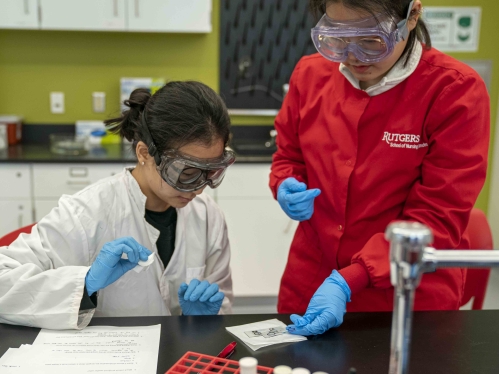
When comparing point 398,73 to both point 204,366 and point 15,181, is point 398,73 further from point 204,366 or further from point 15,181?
point 15,181

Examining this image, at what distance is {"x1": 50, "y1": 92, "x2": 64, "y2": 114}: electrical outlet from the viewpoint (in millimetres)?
3609

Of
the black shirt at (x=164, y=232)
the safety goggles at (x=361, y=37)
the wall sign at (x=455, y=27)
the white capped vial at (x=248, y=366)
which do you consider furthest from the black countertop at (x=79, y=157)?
the white capped vial at (x=248, y=366)

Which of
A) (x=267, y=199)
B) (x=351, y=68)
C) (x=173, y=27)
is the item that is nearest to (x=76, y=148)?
(x=173, y=27)

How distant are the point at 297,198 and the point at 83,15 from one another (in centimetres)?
227

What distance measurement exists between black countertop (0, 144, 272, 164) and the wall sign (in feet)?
5.07

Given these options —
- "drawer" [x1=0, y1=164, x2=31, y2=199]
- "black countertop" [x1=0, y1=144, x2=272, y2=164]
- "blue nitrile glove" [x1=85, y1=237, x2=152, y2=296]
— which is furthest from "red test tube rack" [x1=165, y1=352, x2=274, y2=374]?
"drawer" [x1=0, y1=164, x2=31, y2=199]

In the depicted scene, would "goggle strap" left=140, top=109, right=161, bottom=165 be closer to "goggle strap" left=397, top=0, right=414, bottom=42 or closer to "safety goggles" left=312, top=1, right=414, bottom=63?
"safety goggles" left=312, top=1, right=414, bottom=63

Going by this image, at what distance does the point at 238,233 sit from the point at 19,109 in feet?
5.66

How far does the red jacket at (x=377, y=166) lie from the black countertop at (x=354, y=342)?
145mm

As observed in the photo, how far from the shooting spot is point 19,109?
3.63 metres

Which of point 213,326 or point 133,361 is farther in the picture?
point 213,326

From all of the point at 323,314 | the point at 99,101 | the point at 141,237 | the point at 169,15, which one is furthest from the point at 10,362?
the point at 99,101

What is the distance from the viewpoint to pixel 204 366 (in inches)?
42.6

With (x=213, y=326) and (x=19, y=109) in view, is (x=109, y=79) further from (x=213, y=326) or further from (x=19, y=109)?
(x=213, y=326)
